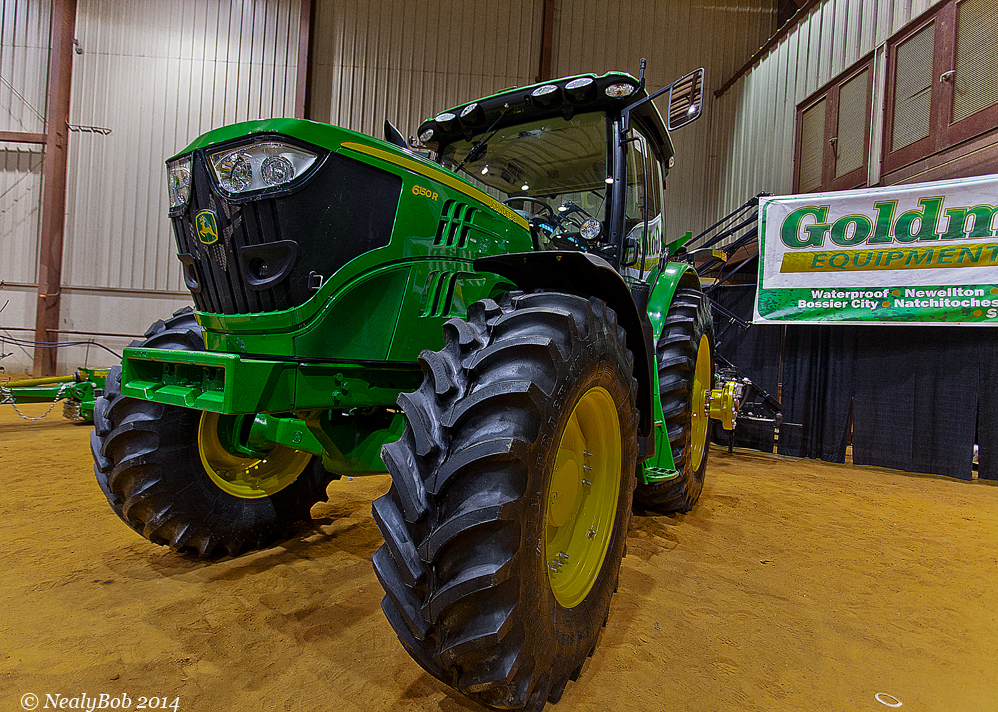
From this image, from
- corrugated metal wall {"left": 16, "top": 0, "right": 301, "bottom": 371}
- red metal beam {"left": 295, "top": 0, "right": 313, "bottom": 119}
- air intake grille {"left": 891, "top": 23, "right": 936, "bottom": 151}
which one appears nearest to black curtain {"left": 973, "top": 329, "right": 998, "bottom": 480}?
air intake grille {"left": 891, "top": 23, "right": 936, "bottom": 151}

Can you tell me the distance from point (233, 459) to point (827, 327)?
20.5ft

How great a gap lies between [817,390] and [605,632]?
5.40 metres

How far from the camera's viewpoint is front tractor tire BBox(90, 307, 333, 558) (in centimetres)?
228

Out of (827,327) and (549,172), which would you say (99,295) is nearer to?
(549,172)

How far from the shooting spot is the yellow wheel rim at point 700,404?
3.88 m

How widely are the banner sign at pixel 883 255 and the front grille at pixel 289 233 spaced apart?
5.41 metres

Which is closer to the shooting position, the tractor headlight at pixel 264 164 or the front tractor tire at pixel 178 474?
the tractor headlight at pixel 264 164

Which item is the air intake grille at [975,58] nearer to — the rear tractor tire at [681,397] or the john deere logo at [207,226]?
the rear tractor tire at [681,397]

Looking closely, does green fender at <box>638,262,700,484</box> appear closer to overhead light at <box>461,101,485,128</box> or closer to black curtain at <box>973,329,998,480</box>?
overhead light at <box>461,101,485,128</box>

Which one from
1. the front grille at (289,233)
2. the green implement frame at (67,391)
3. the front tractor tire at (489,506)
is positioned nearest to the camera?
the front tractor tire at (489,506)

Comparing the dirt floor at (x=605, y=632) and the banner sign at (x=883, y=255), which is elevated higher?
the banner sign at (x=883, y=255)

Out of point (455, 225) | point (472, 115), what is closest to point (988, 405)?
point (472, 115)

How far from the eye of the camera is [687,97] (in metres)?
2.53

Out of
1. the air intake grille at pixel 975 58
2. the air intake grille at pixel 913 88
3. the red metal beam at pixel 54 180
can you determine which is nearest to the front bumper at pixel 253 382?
the air intake grille at pixel 975 58
